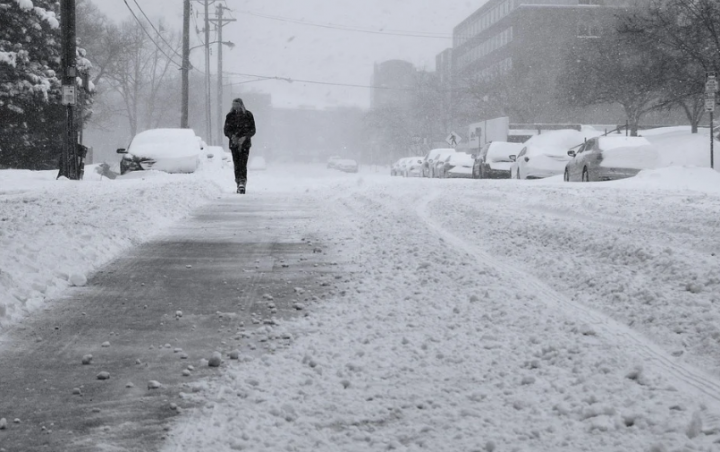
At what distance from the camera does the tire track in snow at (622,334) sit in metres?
3.40

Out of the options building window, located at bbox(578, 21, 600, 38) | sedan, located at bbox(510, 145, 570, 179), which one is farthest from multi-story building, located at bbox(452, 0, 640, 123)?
sedan, located at bbox(510, 145, 570, 179)

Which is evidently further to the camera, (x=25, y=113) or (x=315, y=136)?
(x=315, y=136)

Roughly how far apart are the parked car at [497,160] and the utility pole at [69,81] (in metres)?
14.3

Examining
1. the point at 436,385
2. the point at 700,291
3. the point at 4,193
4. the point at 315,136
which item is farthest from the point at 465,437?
the point at 315,136

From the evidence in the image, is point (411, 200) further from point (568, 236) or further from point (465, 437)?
point (465, 437)

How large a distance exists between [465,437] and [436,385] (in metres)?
0.58

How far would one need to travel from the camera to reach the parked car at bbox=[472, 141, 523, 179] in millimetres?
27359

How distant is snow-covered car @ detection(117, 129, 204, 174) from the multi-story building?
43646 millimetres

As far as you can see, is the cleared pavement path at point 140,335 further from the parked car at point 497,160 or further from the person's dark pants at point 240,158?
the parked car at point 497,160

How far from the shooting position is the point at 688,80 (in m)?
31.2

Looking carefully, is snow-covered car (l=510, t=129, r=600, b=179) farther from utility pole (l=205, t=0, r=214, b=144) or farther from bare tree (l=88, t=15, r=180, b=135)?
bare tree (l=88, t=15, r=180, b=135)

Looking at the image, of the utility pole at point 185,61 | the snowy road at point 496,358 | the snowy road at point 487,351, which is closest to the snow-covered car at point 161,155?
the utility pole at point 185,61

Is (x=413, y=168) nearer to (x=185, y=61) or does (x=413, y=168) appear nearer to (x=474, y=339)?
(x=185, y=61)

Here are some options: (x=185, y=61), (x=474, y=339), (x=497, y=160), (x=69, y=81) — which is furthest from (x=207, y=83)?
(x=474, y=339)
